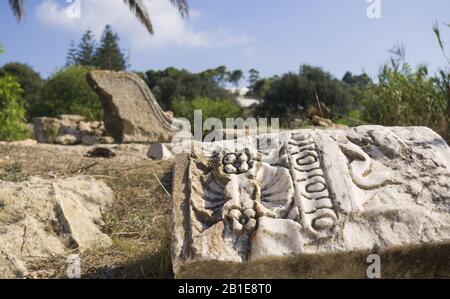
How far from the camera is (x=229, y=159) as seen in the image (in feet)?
7.63

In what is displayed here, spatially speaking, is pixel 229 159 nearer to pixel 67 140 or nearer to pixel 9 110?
pixel 9 110

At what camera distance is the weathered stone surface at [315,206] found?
5.97ft

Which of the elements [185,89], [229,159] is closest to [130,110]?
[229,159]

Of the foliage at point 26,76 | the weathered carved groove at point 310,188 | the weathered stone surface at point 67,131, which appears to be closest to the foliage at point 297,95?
the weathered stone surface at point 67,131

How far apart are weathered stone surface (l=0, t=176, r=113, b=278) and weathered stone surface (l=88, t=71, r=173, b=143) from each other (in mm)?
4590

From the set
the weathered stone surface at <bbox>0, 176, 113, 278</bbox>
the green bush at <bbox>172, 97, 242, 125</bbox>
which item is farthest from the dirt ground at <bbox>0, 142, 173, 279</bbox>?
the green bush at <bbox>172, 97, 242, 125</bbox>

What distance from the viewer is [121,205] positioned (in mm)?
3270

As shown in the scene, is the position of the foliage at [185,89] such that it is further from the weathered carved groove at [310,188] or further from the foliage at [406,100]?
the weathered carved groove at [310,188]

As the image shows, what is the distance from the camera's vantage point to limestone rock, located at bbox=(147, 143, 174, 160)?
15.8 feet

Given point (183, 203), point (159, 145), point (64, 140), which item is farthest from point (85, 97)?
point (183, 203)

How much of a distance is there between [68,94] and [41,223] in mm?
13070

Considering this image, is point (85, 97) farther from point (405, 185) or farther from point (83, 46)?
point (405, 185)

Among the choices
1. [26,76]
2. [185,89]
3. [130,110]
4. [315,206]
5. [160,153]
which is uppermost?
[26,76]

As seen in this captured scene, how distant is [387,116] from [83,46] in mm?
21612
